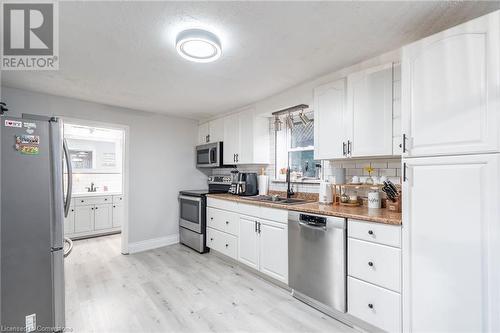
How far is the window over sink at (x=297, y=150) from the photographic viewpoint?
10.0ft

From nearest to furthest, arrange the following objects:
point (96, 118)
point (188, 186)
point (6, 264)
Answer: point (6, 264) → point (96, 118) → point (188, 186)

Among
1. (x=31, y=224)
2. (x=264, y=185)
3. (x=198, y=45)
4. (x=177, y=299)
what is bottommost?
(x=177, y=299)

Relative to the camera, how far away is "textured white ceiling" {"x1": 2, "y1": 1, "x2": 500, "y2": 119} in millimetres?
1504

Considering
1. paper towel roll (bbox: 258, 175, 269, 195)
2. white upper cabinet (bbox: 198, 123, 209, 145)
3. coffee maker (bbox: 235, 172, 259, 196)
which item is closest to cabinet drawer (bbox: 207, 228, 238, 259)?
coffee maker (bbox: 235, 172, 259, 196)

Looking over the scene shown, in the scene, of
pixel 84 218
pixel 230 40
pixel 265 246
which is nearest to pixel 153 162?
pixel 84 218

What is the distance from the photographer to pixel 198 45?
1.81 metres

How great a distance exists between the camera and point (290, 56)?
6.93ft

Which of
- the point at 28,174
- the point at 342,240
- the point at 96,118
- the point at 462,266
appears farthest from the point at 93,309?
the point at 462,266

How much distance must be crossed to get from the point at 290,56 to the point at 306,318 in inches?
91.4

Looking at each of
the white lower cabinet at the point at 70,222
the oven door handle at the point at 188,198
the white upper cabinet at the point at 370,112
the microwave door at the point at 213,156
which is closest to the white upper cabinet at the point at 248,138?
the microwave door at the point at 213,156

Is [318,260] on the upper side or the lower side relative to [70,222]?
upper

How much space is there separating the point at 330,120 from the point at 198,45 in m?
1.45

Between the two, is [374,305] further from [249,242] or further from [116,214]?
[116,214]

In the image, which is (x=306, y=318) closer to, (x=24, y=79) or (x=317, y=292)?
(x=317, y=292)
